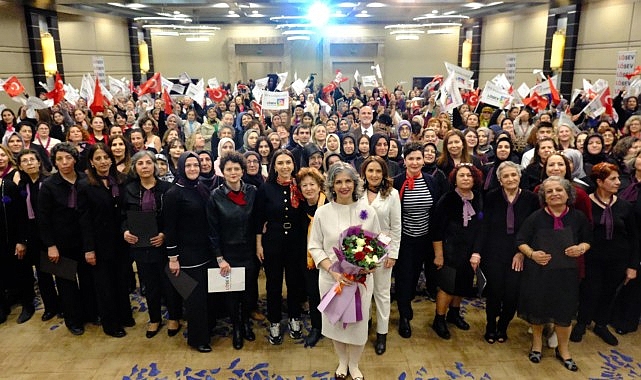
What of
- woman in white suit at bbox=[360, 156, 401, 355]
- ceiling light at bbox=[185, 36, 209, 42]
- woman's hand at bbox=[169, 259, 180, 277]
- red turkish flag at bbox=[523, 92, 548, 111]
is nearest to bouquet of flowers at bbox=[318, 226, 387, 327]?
woman in white suit at bbox=[360, 156, 401, 355]

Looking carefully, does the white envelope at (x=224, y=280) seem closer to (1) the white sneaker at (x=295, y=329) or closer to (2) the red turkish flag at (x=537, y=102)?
(1) the white sneaker at (x=295, y=329)

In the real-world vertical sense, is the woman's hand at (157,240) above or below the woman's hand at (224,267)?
above

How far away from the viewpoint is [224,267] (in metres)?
3.65

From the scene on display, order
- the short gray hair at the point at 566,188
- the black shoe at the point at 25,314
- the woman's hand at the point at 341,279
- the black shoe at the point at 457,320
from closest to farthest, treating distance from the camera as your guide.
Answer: the woman's hand at the point at 341,279
the short gray hair at the point at 566,188
the black shoe at the point at 457,320
the black shoe at the point at 25,314

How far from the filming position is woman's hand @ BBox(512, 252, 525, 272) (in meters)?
3.57

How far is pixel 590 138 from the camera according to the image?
4781 mm

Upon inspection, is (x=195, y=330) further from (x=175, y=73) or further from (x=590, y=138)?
(x=175, y=73)

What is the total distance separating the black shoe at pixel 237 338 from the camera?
385 cm

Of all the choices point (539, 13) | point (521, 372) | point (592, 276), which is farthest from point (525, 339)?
point (539, 13)

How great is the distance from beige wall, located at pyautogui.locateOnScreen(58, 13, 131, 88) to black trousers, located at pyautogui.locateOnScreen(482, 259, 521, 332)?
49.0 ft

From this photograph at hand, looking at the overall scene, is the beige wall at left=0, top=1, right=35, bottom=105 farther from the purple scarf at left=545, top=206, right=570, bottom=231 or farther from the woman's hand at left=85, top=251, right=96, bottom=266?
the purple scarf at left=545, top=206, right=570, bottom=231

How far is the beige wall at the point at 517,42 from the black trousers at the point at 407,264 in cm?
1333

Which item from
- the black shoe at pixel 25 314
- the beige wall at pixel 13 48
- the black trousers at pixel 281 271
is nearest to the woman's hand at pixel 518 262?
the black trousers at pixel 281 271

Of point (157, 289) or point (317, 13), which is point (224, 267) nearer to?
point (157, 289)
